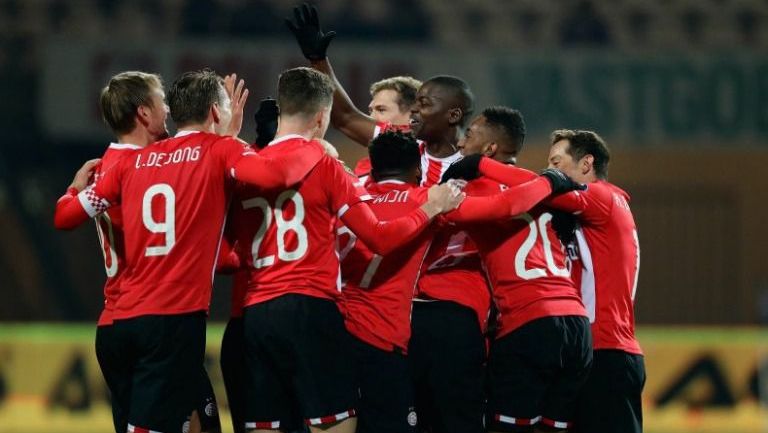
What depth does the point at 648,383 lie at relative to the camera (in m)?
12.5

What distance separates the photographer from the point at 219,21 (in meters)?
17.6

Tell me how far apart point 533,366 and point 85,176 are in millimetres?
2425

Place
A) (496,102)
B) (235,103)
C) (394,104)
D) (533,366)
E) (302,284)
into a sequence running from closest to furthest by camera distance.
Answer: (302,284) → (533,366) → (235,103) → (394,104) → (496,102)

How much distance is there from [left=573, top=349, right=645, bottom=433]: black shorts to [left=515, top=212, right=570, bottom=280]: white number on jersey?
57 cm

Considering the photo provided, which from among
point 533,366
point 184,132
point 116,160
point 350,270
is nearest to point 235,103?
point 184,132

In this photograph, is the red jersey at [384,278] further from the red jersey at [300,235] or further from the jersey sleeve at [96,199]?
the jersey sleeve at [96,199]

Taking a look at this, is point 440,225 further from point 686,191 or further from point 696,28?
point 696,28

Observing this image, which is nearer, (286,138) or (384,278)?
(286,138)

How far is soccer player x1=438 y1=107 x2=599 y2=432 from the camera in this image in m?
5.96

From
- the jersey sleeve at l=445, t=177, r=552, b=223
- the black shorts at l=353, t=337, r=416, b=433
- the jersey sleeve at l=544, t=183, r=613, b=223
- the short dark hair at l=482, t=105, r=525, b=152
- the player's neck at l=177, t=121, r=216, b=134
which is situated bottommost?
the black shorts at l=353, t=337, r=416, b=433

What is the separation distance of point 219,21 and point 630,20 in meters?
6.22

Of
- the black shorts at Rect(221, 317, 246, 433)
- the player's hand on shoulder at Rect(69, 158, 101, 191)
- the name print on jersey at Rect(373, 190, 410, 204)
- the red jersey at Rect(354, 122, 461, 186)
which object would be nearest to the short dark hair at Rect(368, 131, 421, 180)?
the name print on jersey at Rect(373, 190, 410, 204)

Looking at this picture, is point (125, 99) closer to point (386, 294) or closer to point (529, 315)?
point (386, 294)

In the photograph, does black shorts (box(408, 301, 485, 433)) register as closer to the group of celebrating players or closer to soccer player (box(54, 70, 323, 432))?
the group of celebrating players
